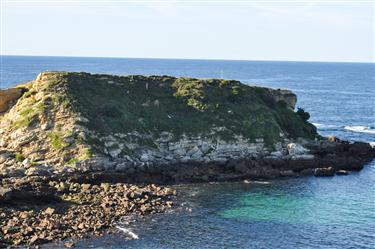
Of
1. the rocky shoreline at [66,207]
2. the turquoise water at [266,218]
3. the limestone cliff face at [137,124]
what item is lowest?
the turquoise water at [266,218]

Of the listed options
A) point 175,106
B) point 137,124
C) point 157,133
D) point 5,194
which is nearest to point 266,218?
point 5,194

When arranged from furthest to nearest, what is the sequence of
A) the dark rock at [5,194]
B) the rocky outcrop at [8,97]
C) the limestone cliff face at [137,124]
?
the rocky outcrop at [8,97]
the limestone cliff face at [137,124]
the dark rock at [5,194]

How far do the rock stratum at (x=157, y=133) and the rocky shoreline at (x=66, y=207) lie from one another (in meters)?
4.82

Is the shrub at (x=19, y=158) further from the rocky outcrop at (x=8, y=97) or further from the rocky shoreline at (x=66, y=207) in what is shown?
the rocky outcrop at (x=8, y=97)

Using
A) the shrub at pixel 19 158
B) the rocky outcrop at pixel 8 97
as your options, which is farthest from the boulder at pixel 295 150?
the rocky outcrop at pixel 8 97

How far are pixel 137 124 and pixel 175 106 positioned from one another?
32.7 ft

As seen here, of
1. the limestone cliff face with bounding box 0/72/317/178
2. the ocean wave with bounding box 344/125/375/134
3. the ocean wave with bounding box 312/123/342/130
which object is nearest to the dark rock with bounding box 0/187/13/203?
the limestone cliff face with bounding box 0/72/317/178

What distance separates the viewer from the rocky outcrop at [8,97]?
8749 cm

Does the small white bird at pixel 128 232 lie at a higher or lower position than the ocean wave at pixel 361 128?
lower

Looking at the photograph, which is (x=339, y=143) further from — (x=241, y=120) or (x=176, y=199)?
(x=176, y=199)

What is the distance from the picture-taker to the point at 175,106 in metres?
93.7

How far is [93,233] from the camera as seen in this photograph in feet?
177

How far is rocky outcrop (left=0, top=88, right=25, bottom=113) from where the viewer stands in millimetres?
87494

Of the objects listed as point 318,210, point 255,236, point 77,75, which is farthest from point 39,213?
point 77,75
